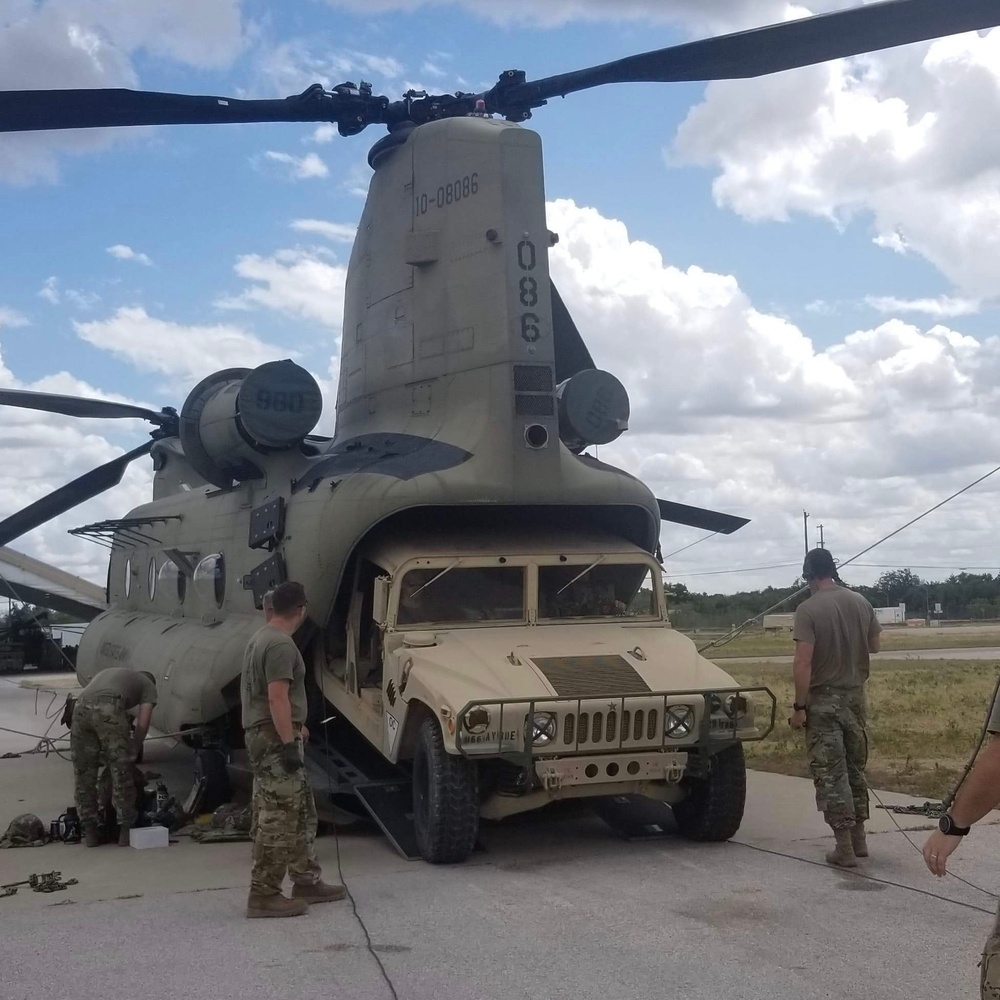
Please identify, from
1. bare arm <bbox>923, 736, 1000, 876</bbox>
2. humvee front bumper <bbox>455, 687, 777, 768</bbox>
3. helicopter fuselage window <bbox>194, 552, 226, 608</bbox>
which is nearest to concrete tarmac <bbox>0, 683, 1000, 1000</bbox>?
humvee front bumper <bbox>455, 687, 777, 768</bbox>

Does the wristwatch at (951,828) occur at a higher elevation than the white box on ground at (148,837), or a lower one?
higher

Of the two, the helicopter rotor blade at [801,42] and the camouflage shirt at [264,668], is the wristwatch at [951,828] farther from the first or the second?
the helicopter rotor blade at [801,42]

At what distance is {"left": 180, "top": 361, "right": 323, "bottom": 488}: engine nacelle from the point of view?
9070mm

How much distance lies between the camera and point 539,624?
26.1 feet

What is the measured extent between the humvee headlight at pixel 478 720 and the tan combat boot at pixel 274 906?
1329mm

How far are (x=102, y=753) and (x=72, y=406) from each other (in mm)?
5603

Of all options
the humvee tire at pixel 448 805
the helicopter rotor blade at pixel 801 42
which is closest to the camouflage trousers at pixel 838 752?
the humvee tire at pixel 448 805

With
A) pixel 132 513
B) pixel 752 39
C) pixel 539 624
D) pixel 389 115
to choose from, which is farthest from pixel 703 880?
pixel 132 513

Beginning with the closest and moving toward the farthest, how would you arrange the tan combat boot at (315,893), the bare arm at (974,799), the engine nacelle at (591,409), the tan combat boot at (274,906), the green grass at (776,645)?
the bare arm at (974,799) → the tan combat boot at (274,906) → the tan combat boot at (315,893) → the engine nacelle at (591,409) → the green grass at (776,645)

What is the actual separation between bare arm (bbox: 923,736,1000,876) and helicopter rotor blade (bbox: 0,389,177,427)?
1083 centimetres

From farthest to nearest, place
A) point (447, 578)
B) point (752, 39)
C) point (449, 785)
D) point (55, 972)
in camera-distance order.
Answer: point (447, 578) → point (752, 39) → point (449, 785) → point (55, 972)

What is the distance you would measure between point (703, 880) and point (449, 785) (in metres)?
1.49

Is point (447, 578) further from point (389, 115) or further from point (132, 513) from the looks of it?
point (132, 513)

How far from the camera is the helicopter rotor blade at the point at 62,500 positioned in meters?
12.8
